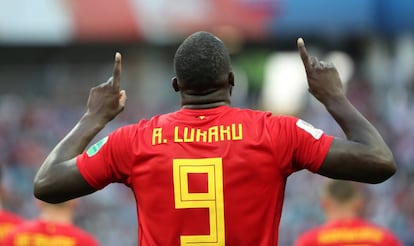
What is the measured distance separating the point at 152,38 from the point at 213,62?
60.2 feet

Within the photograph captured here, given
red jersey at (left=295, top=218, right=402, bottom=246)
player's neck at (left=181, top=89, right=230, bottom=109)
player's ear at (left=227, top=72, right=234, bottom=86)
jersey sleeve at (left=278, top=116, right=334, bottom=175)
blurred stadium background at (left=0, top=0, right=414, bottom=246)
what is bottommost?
red jersey at (left=295, top=218, right=402, bottom=246)

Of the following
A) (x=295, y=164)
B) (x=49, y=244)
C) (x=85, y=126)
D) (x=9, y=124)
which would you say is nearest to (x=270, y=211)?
(x=295, y=164)

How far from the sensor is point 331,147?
15.1 ft

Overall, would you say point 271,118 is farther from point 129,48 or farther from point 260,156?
point 129,48

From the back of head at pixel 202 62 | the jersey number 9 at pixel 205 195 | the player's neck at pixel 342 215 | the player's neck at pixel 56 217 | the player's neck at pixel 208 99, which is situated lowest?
Result: the player's neck at pixel 342 215

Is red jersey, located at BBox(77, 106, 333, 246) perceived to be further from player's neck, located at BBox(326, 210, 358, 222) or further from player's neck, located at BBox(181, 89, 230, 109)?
player's neck, located at BBox(326, 210, 358, 222)

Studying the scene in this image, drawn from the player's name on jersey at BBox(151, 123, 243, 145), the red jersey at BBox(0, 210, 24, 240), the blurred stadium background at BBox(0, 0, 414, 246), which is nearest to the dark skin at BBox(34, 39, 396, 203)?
the player's name on jersey at BBox(151, 123, 243, 145)

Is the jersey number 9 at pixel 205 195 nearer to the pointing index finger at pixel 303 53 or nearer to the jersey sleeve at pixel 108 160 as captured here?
the jersey sleeve at pixel 108 160

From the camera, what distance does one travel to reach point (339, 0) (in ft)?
73.5

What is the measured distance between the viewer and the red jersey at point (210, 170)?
4.69 m

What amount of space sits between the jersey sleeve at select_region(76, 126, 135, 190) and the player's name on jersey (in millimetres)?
124

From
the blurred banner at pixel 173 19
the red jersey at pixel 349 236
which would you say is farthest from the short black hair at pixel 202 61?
the blurred banner at pixel 173 19

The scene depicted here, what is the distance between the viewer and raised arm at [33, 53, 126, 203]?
4.74m

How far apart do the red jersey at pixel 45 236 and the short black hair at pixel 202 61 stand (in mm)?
3395
